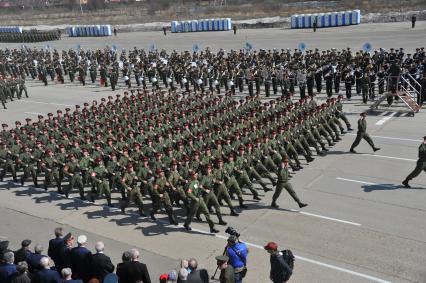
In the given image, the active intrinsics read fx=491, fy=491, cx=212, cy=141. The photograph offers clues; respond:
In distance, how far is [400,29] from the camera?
43562mm

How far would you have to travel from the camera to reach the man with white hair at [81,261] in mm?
8539

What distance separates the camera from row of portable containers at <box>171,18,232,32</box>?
2243 inches

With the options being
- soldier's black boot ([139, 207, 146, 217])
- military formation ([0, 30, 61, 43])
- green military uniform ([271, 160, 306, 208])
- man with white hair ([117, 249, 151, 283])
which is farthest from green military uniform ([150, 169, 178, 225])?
military formation ([0, 30, 61, 43])

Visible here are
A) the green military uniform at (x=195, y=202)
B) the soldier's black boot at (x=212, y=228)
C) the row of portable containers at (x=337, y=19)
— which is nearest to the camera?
the green military uniform at (x=195, y=202)

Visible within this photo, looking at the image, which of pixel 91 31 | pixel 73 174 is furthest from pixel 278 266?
pixel 91 31

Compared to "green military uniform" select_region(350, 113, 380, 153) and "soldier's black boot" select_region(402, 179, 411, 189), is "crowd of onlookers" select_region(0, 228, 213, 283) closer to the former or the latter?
"soldier's black boot" select_region(402, 179, 411, 189)

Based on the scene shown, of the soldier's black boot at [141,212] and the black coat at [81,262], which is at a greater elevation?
the black coat at [81,262]

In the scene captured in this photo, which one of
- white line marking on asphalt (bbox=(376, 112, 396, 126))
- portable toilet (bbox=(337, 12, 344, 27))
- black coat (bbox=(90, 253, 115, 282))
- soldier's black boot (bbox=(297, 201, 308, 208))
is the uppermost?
portable toilet (bbox=(337, 12, 344, 27))

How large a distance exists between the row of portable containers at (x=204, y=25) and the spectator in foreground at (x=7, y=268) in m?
51.1

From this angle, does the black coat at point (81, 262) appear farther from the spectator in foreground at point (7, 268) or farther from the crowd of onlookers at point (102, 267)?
the spectator in foreground at point (7, 268)

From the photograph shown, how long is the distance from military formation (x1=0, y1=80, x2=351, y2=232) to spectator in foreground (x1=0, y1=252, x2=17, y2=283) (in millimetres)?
4863

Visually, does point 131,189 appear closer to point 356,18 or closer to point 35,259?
point 35,259

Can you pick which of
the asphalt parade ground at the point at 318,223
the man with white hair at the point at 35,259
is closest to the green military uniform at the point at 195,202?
the asphalt parade ground at the point at 318,223

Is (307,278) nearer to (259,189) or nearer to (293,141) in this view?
(259,189)
